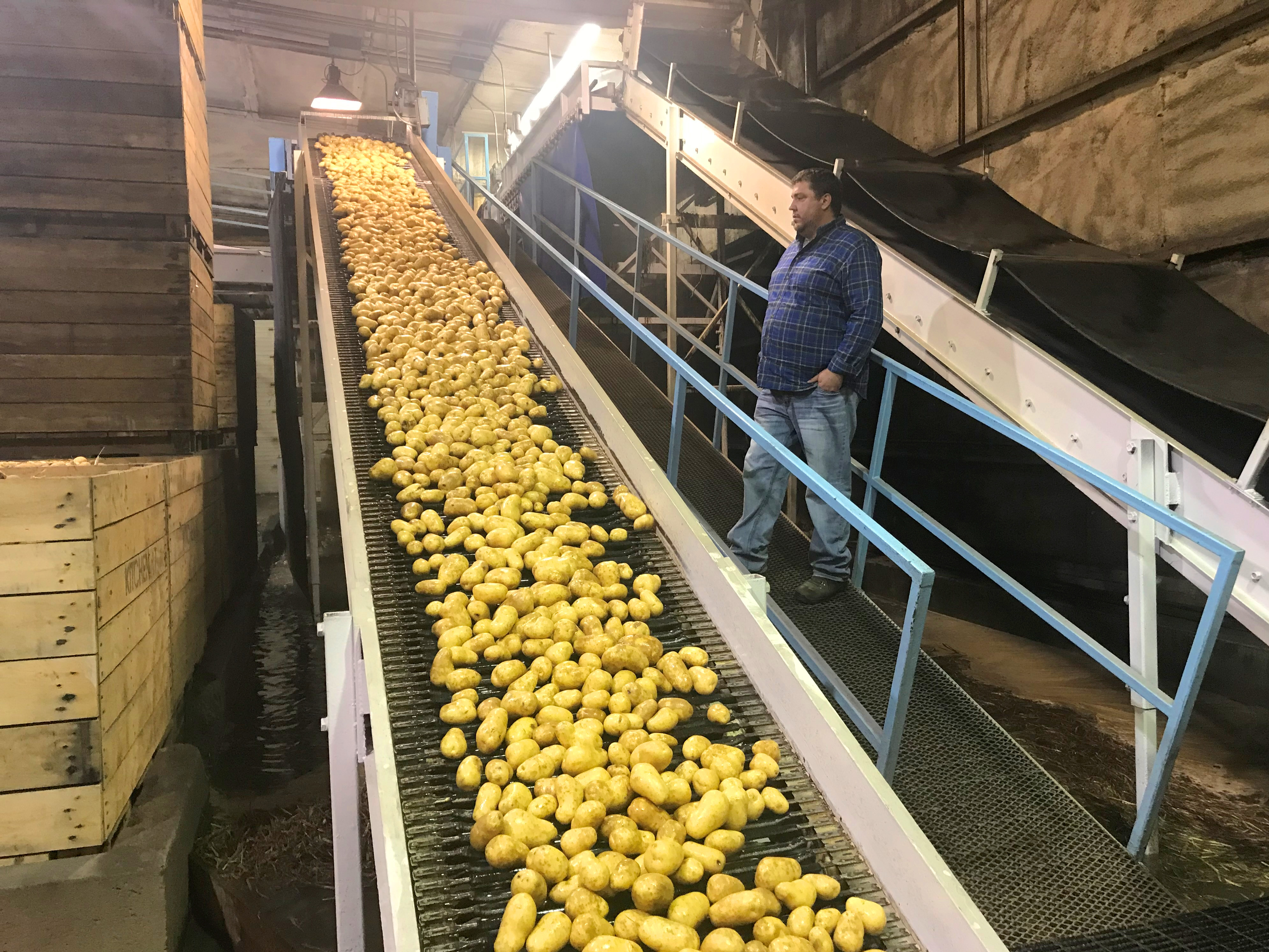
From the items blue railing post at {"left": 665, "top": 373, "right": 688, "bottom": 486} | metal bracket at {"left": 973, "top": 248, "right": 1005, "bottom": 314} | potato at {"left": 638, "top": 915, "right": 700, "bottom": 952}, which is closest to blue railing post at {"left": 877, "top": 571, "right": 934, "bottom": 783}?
potato at {"left": 638, "top": 915, "right": 700, "bottom": 952}

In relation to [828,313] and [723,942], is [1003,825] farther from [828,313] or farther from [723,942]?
[828,313]

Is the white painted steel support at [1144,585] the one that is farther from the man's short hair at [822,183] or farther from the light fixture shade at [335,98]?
the light fixture shade at [335,98]

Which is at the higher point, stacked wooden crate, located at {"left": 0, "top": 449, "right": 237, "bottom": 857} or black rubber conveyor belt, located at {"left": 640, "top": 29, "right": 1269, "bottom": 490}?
black rubber conveyor belt, located at {"left": 640, "top": 29, "right": 1269, "bottom": 490}

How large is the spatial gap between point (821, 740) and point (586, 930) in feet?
1.90

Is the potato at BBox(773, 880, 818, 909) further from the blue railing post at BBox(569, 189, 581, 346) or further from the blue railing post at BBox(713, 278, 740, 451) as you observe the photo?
the blue railing post at BBox(569, 189, 581, 346)

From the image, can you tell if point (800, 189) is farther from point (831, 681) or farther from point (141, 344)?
point (141, 344)

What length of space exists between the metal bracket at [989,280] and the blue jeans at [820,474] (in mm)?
540

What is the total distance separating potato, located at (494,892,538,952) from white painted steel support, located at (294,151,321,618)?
13.3 feet

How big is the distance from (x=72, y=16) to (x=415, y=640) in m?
3.63

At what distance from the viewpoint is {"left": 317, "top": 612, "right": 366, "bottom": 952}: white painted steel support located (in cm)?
156

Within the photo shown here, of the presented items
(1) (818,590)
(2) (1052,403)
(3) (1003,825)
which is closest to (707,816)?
(3) (1003,825)

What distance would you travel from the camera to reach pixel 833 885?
1.29 m

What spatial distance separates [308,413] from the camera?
4734 millimetres

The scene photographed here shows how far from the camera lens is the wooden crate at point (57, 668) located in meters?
1.92
